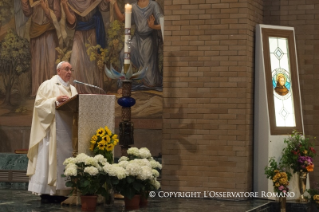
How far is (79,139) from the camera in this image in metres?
7.05

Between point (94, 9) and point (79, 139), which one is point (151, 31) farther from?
point (79, 139)

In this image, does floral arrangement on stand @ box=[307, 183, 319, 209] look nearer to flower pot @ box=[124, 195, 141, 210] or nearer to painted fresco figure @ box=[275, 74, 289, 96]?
painted fresco figure @ box=[275, 74, 289, 96]

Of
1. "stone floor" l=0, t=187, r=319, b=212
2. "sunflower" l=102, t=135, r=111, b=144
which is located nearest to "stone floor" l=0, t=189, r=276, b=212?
"stone floor" l=0, t=187, r=319, b=212

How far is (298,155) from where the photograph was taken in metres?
8.20

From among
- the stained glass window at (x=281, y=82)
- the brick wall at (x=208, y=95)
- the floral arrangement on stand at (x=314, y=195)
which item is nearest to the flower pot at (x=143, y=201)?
the brick wall at (x=208, y=95)

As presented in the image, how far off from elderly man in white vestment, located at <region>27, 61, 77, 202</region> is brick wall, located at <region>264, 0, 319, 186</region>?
3391mm

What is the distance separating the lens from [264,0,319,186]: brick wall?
29.4 ft

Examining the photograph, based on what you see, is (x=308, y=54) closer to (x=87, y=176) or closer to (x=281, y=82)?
(x=281, y=82)

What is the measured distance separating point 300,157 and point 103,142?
105 inches

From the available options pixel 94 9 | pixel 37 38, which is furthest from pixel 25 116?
pixel 94 9

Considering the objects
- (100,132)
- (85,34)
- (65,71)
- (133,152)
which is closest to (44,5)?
(85,34)

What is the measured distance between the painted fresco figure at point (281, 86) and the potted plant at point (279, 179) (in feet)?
3.31

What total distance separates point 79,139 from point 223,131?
6.83 feet

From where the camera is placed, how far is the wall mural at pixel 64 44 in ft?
38.8
